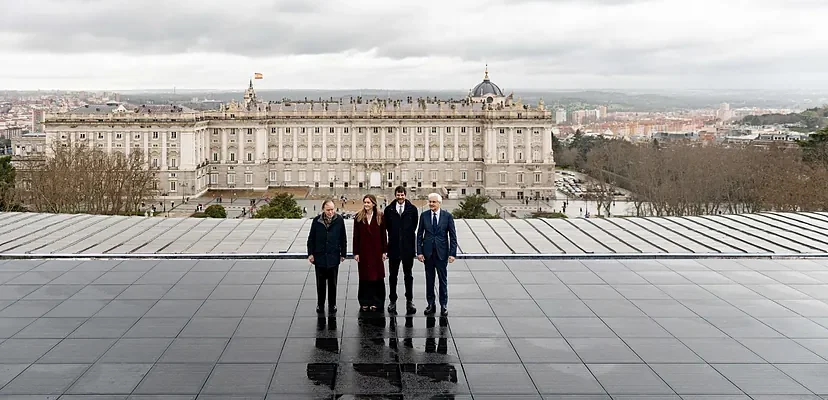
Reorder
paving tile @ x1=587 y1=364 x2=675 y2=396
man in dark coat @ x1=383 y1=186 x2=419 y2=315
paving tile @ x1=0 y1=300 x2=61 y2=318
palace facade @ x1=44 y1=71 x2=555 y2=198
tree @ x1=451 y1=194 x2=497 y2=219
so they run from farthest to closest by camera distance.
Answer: palace facade @ x1=44 y1=71 x2=555 y2=198
tree @ x1=451 y1=194 x2=497 y2=219
man in dark coat @ x1=383 y1=186 x2=419 y2=315
paving tile @ x1=0 y1=300 x2=61 y2=318
paving tile @ x1=587 y1=364 x2=675 y2=396

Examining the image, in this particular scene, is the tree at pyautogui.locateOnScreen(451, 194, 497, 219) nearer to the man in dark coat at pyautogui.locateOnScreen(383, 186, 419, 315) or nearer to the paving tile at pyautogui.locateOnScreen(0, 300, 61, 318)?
the man in dark coat at pyautogui.locateOnScreen(383, 186, 419, 315)

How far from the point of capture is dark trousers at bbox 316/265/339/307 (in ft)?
26.9

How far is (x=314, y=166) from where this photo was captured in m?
79.7

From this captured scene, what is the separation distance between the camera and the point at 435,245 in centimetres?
834

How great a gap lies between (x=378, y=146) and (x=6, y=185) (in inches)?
1770

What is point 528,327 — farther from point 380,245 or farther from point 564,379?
point 380,245

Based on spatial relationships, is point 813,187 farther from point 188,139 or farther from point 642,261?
point 188,139

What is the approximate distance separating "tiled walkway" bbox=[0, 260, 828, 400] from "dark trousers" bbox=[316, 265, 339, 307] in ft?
0.58

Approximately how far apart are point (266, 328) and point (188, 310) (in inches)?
44.0

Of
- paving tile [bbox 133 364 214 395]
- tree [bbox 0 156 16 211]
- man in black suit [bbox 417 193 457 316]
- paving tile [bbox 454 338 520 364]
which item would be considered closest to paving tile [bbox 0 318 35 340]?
paving tile [bbox 133 364 214 395]

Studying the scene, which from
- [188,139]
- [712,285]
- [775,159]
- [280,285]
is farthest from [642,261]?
[188,139]

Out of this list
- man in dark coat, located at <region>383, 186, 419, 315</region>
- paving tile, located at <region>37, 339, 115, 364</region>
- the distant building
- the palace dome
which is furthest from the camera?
the distant building

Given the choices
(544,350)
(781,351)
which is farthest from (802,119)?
(544,350)

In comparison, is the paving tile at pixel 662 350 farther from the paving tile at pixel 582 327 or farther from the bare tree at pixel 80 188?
the bare tree at pixel 80 188
